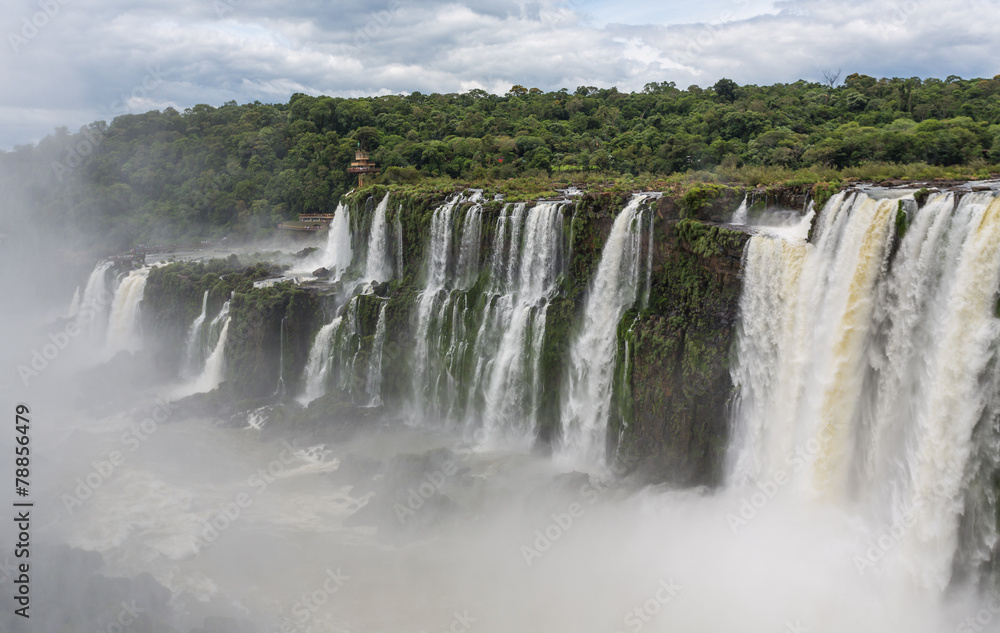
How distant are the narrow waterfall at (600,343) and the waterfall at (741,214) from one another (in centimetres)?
299

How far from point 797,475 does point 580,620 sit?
6.68m

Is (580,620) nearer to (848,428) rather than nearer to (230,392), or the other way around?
(848,428)

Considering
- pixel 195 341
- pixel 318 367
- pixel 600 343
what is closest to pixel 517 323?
pixel 600 343

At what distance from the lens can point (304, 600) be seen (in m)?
17.0

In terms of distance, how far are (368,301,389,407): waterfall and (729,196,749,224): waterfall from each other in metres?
15.1

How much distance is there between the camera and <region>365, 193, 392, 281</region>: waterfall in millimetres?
32312

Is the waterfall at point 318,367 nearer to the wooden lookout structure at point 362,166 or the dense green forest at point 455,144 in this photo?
the dense green forest at point 455,144

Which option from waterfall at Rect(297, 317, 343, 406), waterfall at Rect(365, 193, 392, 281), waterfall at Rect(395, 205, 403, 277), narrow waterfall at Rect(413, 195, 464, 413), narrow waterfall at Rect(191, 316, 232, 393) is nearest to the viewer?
narrow waterfall at Rect(413, 195, 464, 413)

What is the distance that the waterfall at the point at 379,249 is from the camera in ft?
106

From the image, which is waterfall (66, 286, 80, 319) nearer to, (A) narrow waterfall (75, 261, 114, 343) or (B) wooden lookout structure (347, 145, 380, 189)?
(A) narrow waterfall (75, 261, 114, 343)

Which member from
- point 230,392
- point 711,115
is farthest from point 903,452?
point 711,115

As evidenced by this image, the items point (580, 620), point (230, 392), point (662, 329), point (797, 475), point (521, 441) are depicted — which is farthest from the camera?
point (230, 392)

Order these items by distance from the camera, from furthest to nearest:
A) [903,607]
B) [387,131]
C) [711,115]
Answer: [387,131], [711,115], [903,607]

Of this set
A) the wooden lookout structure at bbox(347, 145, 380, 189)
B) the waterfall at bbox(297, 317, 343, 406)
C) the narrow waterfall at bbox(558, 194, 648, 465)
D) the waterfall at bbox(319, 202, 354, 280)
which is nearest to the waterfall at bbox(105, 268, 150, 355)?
the waterfall at bbox(319, 202, 354, 280)
